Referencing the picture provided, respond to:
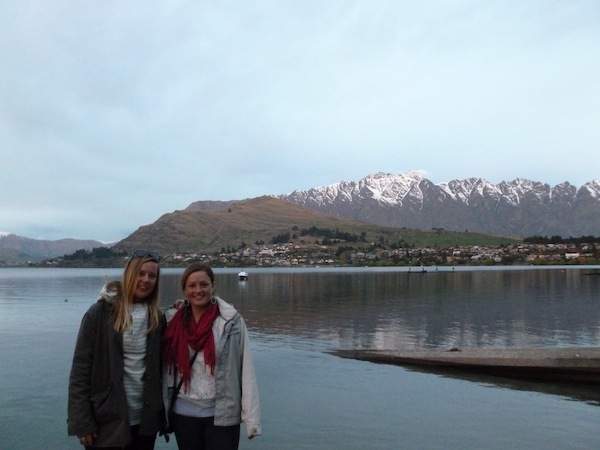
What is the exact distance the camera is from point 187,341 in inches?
254

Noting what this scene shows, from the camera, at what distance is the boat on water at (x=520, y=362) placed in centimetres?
2453

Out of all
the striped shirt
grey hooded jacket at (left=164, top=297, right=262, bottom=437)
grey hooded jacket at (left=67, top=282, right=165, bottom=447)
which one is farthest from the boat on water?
grey hooded jacket at (left=67, top=282, right=165, bottom=447)

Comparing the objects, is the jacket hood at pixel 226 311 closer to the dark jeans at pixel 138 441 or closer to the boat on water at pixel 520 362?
the dark jeans at pixel 138 441

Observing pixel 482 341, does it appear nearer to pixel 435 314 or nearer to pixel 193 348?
pixel 435 314

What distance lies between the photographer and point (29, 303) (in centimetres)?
7762

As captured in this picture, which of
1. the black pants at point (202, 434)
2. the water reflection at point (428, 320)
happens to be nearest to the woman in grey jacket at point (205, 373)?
the black pants at point (202, 434)

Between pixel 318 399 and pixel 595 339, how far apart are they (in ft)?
86.3

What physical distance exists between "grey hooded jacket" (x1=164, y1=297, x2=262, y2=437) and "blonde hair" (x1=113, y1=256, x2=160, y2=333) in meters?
0.33

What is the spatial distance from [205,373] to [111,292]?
1.41 meters

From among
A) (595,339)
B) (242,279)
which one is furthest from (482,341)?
(242,279)

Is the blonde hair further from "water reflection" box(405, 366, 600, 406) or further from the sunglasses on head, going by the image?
"water reflection" box(405, 366, 600, 406)

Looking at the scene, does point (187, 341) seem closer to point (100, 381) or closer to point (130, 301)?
point (130, 301)

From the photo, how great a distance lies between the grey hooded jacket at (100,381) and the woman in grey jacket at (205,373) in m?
0.60

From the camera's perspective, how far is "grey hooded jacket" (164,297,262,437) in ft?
21.5
